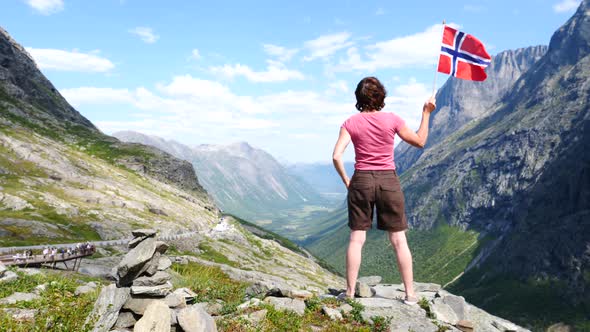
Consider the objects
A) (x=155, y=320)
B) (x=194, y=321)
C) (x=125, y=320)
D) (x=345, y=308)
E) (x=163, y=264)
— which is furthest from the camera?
(x=163, y=264)

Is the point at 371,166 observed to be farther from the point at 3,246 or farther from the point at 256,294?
the point at 3,246

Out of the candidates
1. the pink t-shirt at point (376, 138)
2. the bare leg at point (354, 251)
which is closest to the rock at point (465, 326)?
the bare leg at point (354, 251)

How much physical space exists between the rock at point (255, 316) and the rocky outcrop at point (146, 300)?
1288mm

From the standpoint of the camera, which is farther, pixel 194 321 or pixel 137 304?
pixel 137 304

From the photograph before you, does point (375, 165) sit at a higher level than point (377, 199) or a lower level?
higher

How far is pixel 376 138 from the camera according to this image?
11977 mm

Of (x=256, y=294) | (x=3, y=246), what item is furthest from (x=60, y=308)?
(x=3, y=246)

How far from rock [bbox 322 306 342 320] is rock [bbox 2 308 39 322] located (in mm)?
9050

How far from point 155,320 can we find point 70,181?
110m

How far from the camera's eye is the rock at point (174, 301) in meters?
12.1

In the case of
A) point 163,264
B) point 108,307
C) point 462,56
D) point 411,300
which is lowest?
point 108,307

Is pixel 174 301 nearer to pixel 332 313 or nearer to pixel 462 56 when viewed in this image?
pixel 332 313

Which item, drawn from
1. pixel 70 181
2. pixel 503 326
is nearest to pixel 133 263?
pixel 503 326

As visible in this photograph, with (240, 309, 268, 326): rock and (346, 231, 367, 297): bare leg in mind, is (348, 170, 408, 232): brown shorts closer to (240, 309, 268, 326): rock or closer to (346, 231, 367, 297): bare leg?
(346, 231, 367, 297): bare leg
